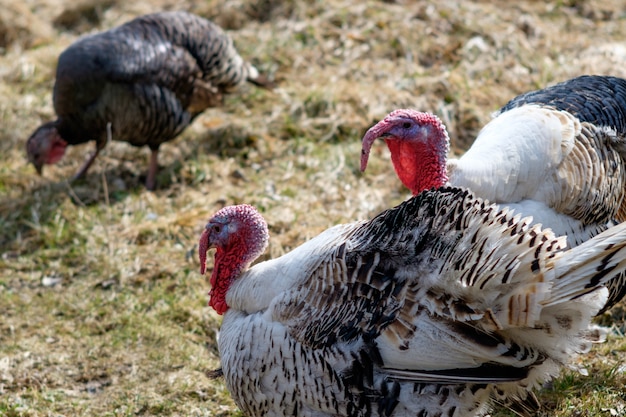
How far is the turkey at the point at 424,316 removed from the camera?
3.13 metres

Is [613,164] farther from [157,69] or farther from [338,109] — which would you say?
[157,69]

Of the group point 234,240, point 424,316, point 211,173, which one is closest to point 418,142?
point 234,240

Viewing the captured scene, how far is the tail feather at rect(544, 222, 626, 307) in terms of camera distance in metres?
2.96

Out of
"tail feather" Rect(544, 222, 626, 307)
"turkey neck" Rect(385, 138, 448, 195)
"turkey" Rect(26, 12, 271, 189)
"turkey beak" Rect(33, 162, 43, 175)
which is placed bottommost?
"turkey beak" Rect(33, 162, 43, 175)

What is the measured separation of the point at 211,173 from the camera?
6.84 meters

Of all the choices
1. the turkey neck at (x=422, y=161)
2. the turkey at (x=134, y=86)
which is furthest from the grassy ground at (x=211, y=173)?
the turkey neck at (x=422, y=161)

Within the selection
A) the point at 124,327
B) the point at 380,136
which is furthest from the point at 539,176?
the point at 124,327

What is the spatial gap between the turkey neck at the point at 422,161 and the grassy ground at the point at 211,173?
1.27m

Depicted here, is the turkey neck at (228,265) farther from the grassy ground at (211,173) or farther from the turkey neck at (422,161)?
the turkey neck at (422,161)

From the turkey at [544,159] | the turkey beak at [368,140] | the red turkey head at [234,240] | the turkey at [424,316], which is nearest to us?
the turkey at [424,316]

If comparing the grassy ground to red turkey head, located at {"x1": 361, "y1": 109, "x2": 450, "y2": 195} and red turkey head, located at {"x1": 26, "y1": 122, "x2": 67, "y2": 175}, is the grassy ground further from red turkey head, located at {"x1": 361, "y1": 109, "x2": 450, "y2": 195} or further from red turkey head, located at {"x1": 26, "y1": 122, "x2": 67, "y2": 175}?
red turkey head, located at {"x1": 361, "y1": 109, "x2": 450, "y2": 195}

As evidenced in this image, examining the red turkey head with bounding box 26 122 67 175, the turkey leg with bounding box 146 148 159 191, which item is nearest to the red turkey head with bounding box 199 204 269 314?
the turkey leg with bounding box 146 148 159 191

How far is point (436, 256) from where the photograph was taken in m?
3.35

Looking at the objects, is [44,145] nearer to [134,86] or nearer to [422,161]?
[134,86]
